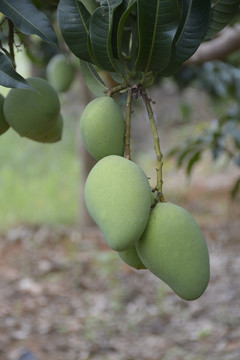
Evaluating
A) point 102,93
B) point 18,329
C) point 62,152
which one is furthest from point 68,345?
point 62,152

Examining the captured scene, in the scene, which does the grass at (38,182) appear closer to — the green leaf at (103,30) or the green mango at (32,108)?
the green mango at (32,108)

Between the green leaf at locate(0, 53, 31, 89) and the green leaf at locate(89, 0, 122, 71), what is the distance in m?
0.09

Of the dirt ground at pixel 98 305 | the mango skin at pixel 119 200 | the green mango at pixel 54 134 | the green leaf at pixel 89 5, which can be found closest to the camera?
the mango skin at pixel 119 200

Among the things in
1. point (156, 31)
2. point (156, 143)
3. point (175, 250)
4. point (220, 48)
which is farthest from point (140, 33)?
point (220, 48)

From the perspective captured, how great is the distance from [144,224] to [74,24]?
0.81ft

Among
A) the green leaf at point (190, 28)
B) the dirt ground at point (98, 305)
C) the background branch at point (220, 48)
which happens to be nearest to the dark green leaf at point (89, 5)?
the green leaf at point (190, 28)

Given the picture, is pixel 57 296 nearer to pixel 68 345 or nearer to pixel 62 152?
pixel 68 345

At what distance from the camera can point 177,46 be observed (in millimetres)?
621

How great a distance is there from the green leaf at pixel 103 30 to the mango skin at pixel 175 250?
18 centimetres

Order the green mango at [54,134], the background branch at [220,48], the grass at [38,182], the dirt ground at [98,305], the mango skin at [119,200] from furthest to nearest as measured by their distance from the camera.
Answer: the grass at [38,182], the dirt ground at [98,305], the background branch at [220,48], the green mango at [54,134], the mango skin at [119,200]

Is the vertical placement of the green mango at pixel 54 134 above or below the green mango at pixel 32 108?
below

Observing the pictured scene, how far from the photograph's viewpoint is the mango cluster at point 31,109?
716 millimetres

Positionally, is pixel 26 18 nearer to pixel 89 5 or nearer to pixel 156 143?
pixel 89 5

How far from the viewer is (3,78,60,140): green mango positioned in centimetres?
72
